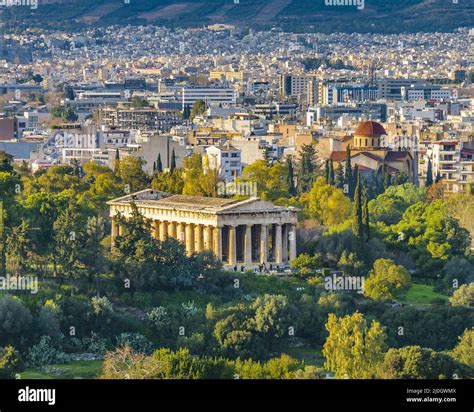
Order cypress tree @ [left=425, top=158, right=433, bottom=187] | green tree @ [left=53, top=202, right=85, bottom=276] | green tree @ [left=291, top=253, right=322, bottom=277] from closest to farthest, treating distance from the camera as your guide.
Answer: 1. green tree @ [left=53, top=202, right=85, bottom=276]
2. green tree @ [left=291, top=253, right=322, bottom=277]
3. cypress tree @ [left=425, top=158, right=433, bottom=187]

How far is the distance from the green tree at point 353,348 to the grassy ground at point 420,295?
6.97 meters

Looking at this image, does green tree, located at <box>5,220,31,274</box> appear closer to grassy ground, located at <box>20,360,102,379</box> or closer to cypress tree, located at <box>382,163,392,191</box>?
grassy ground, located at <box>20,360,102,379</box>

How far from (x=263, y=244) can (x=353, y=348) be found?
1234 cm

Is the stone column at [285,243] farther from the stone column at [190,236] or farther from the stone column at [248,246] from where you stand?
the stone column at [190,236]

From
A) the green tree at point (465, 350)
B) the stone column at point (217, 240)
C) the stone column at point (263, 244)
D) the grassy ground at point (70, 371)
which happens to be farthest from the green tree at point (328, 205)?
the grassy ground at point (70, 371)

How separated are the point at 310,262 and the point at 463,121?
201ft

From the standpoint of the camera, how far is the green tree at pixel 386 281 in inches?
1980

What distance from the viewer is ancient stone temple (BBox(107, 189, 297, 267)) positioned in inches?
2100

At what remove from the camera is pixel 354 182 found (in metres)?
69.9

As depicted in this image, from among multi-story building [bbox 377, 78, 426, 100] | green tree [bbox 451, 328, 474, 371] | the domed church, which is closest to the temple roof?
green tree [bbox 451, 328, 474, 371]

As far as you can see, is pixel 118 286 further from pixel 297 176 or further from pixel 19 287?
pixel 297 176

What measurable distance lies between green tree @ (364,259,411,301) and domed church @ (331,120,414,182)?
83.9ft
